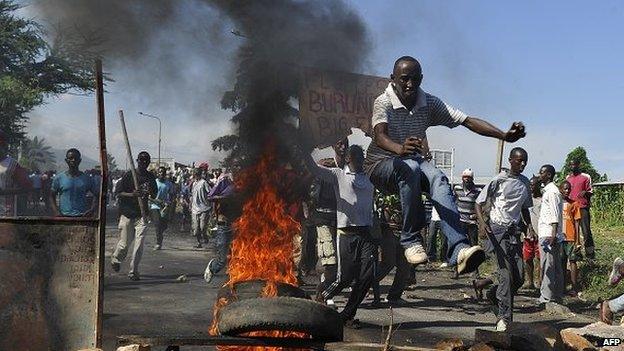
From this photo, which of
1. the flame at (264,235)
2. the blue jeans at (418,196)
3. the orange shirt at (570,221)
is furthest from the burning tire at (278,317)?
the orange shirt at (570,221)

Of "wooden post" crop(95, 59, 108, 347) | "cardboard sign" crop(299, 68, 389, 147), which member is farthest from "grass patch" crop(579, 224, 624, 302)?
"wooden post" crop(95, 59, 108, 347)

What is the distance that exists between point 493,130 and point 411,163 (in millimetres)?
785

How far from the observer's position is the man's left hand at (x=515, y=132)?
609cm

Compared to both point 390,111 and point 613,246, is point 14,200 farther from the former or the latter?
point 613,246

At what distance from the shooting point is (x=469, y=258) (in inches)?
227

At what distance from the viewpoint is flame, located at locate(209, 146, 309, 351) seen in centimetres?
688

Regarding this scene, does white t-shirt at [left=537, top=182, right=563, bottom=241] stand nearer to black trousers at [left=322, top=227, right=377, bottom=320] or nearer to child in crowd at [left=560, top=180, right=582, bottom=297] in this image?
child in crowd at [left=560, top=180, right=582, bottom=297]

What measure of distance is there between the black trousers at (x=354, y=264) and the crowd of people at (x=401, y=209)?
12 millimetres

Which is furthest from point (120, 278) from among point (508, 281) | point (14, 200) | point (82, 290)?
point (82, 290)

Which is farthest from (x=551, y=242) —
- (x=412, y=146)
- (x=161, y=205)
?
(x=161, y=205)

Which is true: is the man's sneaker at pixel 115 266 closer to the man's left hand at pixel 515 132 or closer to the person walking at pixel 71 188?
the person walking at pixel 71 188

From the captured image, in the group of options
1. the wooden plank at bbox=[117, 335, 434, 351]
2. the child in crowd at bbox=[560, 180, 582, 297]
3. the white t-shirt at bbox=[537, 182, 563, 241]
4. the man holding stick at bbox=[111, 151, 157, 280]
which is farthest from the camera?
the child in crowd at bbox=[560, 180, 582, 297]

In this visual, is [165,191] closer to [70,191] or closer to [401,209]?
[70,191]

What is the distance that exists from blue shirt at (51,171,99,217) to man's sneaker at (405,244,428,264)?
223 inches
